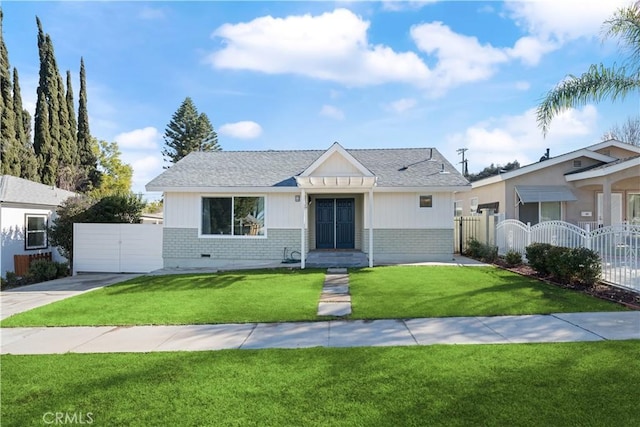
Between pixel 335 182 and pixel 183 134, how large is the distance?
41413mm

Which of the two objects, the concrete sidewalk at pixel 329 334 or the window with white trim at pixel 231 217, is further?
the window with white trim at pixel 231 217

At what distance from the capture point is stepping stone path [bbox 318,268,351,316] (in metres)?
7.30

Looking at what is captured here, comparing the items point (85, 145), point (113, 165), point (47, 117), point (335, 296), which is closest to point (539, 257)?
point (335, 296)

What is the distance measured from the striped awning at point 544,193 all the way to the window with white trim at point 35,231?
21.7 meters

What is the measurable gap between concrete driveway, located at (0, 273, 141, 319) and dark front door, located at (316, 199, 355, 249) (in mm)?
7902

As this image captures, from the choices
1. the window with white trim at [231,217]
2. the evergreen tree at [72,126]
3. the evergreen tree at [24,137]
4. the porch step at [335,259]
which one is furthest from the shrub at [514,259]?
the evergreen tree at [72,126]

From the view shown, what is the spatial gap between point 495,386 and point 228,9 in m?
11.5

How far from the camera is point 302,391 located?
12.4 ft

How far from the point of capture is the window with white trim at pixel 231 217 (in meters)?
14.3

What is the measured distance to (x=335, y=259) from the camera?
1368 centimetres

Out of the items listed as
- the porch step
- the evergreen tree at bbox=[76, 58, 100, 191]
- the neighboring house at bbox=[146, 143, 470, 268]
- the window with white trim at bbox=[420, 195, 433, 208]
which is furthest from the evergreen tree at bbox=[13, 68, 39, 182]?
the window with white trim at bbox=[420, 195, 433, 208]

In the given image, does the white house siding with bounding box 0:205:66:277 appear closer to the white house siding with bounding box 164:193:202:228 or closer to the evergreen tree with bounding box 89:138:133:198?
the white house siding with bounding box 164:193:202:228

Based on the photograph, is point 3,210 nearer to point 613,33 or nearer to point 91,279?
point 91,279

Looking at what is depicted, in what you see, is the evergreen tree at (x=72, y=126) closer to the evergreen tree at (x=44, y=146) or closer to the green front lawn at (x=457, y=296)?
the evergreen tree at (x=44, y=146)
